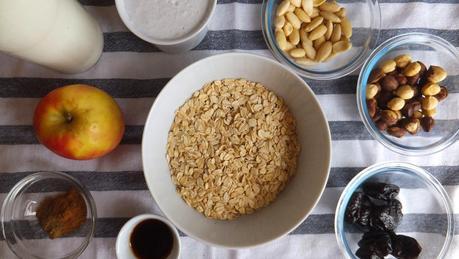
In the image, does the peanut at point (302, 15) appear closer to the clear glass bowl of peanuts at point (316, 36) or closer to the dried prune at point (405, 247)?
the clear glass bowl of peanuts at point (316, 36)

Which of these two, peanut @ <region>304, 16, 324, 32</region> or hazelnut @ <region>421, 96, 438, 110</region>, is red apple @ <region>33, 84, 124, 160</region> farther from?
hazelnut @ <region>421, 96, 438, 110</region>

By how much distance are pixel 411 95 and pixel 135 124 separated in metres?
0.52

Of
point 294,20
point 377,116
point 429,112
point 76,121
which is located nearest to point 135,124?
point 76,121

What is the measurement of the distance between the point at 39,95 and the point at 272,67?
0.45 m

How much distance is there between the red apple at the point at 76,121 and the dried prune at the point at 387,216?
507 millimetres

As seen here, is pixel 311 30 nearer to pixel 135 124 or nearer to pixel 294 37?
pixel 294 37

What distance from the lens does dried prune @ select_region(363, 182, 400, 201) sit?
2.99ft

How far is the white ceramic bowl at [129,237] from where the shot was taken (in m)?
0.85

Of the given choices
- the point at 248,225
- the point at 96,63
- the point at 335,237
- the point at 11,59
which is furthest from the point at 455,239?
the point at 11,59

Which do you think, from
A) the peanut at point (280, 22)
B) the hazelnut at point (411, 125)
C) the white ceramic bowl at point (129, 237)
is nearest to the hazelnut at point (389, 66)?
the hazelnut at point (411, 125)

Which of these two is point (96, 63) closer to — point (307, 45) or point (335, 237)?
point (307, 45)

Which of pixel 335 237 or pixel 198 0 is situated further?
pixel 335 237

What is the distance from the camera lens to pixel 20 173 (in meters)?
0.92

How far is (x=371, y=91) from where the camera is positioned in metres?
0.91
